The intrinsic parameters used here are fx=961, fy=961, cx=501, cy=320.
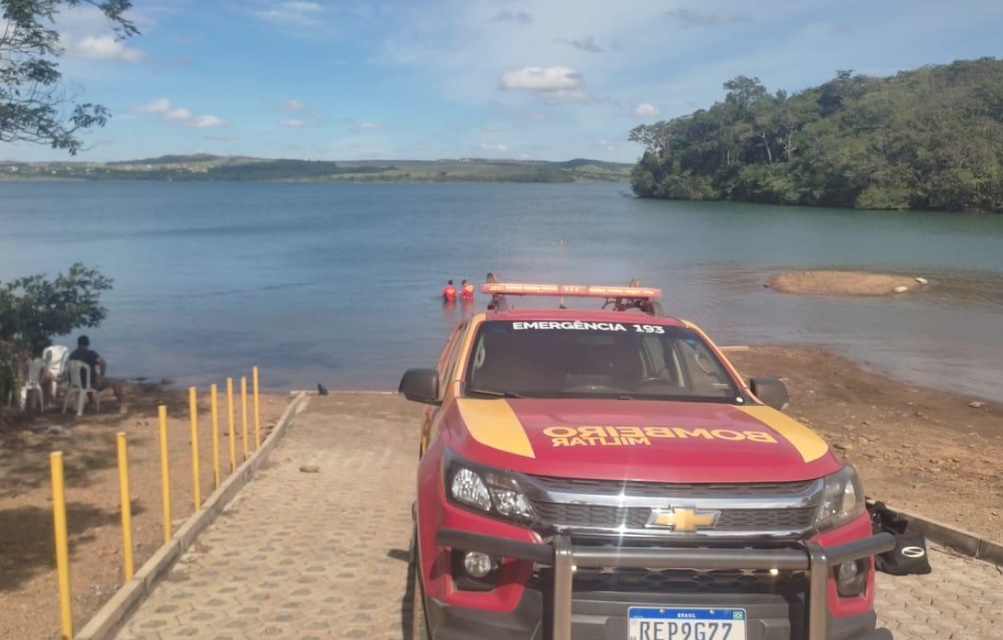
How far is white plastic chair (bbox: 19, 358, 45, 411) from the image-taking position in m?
13.3

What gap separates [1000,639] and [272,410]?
11.1m

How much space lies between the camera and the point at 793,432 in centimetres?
419

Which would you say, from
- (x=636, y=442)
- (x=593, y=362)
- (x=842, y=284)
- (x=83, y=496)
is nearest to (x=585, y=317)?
(x=593, y=362)

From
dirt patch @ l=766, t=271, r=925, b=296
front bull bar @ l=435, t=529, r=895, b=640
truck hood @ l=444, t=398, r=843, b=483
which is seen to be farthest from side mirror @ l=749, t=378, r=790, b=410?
dirt patch @ l=766, t=271, r=925, b=296

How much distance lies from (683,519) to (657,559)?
27 centimetres

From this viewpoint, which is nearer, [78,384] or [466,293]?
[78,384]

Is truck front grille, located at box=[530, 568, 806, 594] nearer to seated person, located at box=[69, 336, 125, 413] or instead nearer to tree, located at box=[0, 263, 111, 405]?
tree, located at box=[0, 263, 111, 405]

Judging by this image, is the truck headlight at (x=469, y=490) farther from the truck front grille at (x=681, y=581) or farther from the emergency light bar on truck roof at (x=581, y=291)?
the emergency light bar on truck roof at (x=581, y=291)

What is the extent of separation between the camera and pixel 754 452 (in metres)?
3.76

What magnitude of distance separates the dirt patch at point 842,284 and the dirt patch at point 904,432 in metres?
13.3

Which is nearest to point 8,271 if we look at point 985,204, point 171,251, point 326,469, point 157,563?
point 171,251

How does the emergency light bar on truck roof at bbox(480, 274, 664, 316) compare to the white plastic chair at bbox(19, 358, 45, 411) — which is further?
the white plastic chair at bbox(19, 358, 45, 411)

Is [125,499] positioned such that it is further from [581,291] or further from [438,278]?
[438,278]

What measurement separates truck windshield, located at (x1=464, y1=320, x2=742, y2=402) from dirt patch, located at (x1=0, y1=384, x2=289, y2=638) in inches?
110
